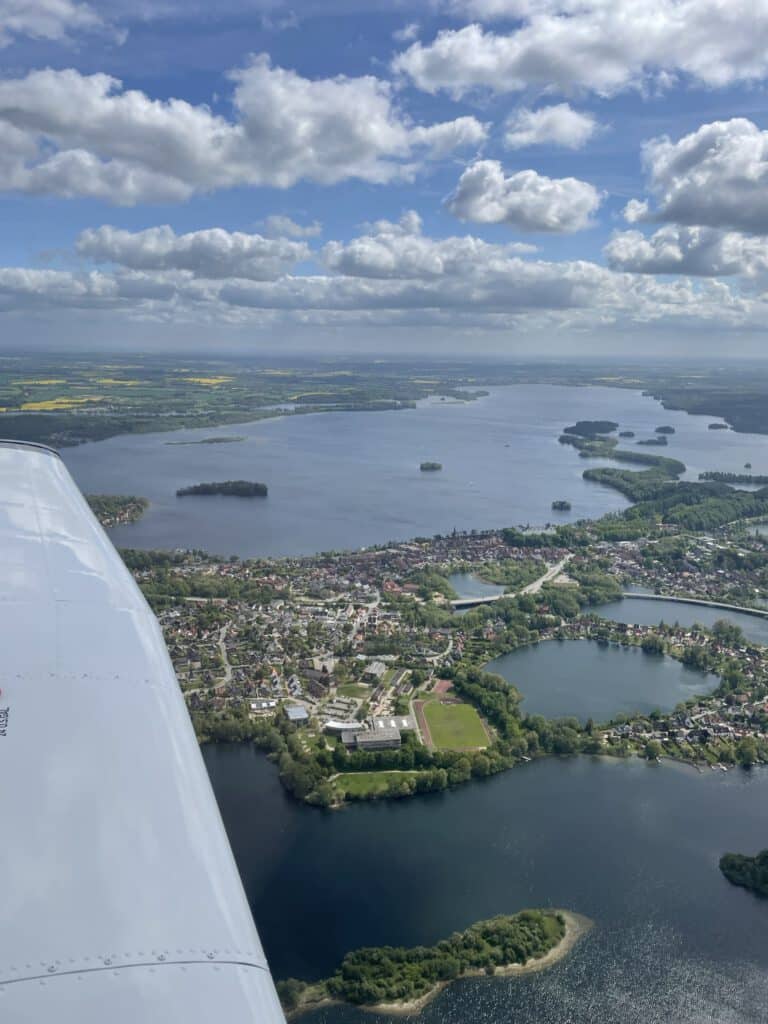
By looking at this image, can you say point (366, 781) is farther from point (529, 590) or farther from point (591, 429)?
point (591, 429)

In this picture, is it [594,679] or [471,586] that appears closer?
[594,679]

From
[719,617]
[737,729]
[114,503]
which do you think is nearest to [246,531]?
[114,503]

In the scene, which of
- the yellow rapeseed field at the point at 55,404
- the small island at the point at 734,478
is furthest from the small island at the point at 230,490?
the small island at the point at 734,478

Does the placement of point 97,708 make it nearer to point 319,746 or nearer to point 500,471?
point 319,746

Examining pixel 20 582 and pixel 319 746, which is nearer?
pixel 20 582

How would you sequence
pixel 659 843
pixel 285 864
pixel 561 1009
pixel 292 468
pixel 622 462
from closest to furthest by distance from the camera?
pixel 561 1009, pixel 285 864, pixel 659 843, pixel 292 468, pixel 622 462

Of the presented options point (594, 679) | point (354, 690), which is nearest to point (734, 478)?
point (594, 679)
